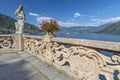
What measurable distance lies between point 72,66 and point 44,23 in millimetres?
2781

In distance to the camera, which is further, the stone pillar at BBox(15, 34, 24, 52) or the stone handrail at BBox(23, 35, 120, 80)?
the stone pillar at BBox(15, 34, 24, 52)

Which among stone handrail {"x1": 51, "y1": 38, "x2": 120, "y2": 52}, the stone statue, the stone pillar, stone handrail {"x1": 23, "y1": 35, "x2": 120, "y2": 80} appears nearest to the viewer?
stone handrail {"x1": 51, "y1": 38, "x2": 120, "y2": 52}

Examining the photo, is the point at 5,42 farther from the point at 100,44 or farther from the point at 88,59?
the point at 100,44

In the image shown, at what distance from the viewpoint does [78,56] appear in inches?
124

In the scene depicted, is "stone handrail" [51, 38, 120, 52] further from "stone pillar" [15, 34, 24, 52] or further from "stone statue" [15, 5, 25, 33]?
"stone statue" [15, 5, 25, 33]

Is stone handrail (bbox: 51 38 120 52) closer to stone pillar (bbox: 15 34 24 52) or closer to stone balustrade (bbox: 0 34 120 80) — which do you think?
stone balustrade (bbox: 0 34 120 80)

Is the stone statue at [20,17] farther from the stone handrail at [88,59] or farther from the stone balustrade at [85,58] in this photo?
the stone handrail at [88,59]

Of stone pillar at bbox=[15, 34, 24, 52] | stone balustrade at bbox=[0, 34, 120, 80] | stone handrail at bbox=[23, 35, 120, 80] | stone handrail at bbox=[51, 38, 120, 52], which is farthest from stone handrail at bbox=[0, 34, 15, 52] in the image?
stone handrail at bbox=[51, 38, 120, 52]

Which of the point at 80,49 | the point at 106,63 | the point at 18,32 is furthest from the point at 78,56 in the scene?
the point at 18,32

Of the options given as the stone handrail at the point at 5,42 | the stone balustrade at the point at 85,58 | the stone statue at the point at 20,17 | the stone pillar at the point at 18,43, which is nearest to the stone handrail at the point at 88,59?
the stone balustrade at the point at 85,58

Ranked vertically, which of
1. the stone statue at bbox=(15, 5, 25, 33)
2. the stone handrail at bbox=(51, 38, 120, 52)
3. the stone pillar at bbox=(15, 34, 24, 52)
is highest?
the stone statue at bbox=(15, 5, 25, 33)

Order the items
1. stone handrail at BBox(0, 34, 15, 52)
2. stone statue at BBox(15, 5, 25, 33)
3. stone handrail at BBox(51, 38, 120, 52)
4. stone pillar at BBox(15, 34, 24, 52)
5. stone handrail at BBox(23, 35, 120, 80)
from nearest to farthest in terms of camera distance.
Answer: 1. stone handrail at BBox(51, 38, 120, 52)
2. stone handrail at BBox(23, 35, 120, 80)
3. stone handrail at BBox(0, 34, 15, 52)
4. stone pillar at BBox(15, 34, 24, 52)
5. stone statue at BBox(15, 5, 25, 33)

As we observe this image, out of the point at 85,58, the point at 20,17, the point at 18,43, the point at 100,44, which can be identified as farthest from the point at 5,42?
the point at 100,44

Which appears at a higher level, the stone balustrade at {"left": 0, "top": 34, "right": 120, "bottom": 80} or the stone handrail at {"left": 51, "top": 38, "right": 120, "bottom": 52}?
the stone handrail at {"left": 51, "top": 38, "right": 120, "bottom": 52}
